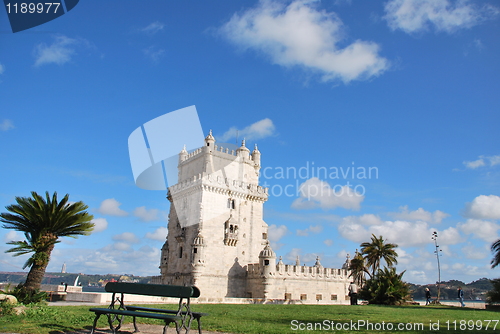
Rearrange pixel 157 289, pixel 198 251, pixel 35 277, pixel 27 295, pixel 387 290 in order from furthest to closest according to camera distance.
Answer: pixel 198 251 < pixel 387 290 < pixel 35 277 < pixel 27 295 < pixel 157 289

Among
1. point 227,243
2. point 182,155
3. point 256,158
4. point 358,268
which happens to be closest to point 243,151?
point 256,158

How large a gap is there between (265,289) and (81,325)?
25052 mm

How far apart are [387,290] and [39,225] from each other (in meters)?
20.0

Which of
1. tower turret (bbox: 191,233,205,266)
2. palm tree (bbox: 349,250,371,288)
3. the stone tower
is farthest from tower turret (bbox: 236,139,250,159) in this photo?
palm tree (bbox: 349,250,371,288)

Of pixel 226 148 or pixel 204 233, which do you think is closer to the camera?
pixel 204 233

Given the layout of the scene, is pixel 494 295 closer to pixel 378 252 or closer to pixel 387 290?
pixel 387 290

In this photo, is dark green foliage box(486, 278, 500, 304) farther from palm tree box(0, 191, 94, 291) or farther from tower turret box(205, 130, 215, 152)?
tower turret box(205, 130, 215, 152)

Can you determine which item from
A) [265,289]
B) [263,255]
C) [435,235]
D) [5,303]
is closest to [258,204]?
[263,255]

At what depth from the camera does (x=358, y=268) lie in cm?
4212

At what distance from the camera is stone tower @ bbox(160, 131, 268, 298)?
1352 inches

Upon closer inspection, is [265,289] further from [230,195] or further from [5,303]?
[5,303]

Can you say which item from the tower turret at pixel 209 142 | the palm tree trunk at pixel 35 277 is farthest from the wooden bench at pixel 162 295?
the tower turret at pixel 209 142

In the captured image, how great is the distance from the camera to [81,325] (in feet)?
34.2

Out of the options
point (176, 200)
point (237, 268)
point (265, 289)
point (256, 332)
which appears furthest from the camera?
point (176, 200)
